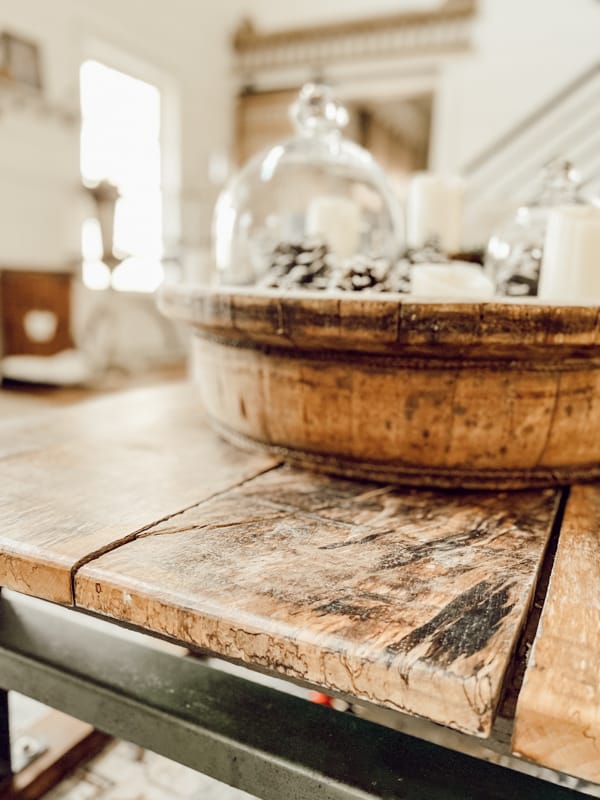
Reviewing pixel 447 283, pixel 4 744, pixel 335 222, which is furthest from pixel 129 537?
pixel 335 222

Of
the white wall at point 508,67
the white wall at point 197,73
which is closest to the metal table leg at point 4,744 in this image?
the white wall at point 197,73

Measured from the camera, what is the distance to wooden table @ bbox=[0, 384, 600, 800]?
32 cm

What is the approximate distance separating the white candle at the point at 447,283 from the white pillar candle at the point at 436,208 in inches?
16.6

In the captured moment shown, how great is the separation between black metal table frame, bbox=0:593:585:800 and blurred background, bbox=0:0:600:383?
102 inches

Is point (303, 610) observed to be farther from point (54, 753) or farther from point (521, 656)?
point (54, 753)

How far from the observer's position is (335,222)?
103cm

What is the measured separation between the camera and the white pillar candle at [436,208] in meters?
1.10

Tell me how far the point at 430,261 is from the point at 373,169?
442 millimetres

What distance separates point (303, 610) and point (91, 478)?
31cm

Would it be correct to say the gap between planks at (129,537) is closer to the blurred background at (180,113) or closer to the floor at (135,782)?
the floor at (135,782)

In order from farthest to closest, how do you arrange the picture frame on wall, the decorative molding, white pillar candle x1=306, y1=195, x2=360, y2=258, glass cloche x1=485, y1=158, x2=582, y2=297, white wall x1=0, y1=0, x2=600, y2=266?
the decorative molding → white wall x1=0, y1=0, x2=600, y2=266 → the picture frame on wall → white pillar candle x1=306, y1=195, x2=360, y2=258 → glass cloche x1=485, y1=158, x2=582, y2=297

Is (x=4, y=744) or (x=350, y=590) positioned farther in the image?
(x=4, y=744)

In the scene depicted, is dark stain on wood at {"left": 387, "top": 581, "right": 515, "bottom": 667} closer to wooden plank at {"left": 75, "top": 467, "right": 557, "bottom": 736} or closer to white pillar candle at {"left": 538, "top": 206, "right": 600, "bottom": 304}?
wooden plank at {"left": 75, "top": 467, "right": 557, "bottom": 736}

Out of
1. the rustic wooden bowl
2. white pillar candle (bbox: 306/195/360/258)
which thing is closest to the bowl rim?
the rustic wooden bowl
